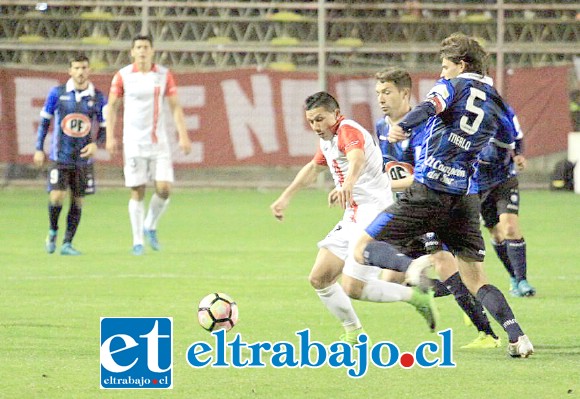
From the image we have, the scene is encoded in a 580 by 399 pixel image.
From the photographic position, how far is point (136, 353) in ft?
21.6

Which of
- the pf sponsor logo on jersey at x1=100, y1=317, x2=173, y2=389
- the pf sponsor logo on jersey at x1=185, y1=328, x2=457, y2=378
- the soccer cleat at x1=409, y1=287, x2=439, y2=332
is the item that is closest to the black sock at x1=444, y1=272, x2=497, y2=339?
the pf sponsor logo on jersey at x1=185, y1=328, x2=457, y2=378

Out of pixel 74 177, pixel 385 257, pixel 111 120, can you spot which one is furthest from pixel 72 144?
pixel 385 257

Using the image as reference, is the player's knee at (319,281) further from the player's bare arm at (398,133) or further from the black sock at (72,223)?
the black sock at (72,223)

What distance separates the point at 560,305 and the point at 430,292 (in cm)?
292

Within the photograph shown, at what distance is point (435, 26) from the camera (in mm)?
24672

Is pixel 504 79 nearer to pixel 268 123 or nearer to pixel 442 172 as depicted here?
pixel 268 123

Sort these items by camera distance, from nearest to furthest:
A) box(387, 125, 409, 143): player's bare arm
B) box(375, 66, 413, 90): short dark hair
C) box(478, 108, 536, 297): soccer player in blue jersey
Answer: box(387, 125, 409, 143): player's bare arm < box(375, 66, 413, 90): short dark hair < box(478, 108, 536, 297): soccer player in blue jersey

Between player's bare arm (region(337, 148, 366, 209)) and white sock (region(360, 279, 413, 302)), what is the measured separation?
0.54 metres

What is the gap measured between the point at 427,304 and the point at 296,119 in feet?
51.5

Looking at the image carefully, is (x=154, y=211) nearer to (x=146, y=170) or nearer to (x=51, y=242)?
(x=146, y=170)

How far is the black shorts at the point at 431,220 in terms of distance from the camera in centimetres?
748

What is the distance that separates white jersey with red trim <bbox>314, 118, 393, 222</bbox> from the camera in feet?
26.4

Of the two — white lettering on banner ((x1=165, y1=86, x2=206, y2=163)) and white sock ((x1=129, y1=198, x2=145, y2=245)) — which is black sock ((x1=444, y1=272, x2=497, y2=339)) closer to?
white sock ((x1=129, y1=198, x2=145, y2=245))

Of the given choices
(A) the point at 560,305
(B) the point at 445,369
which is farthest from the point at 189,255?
Result: (B) the point at 445,369
